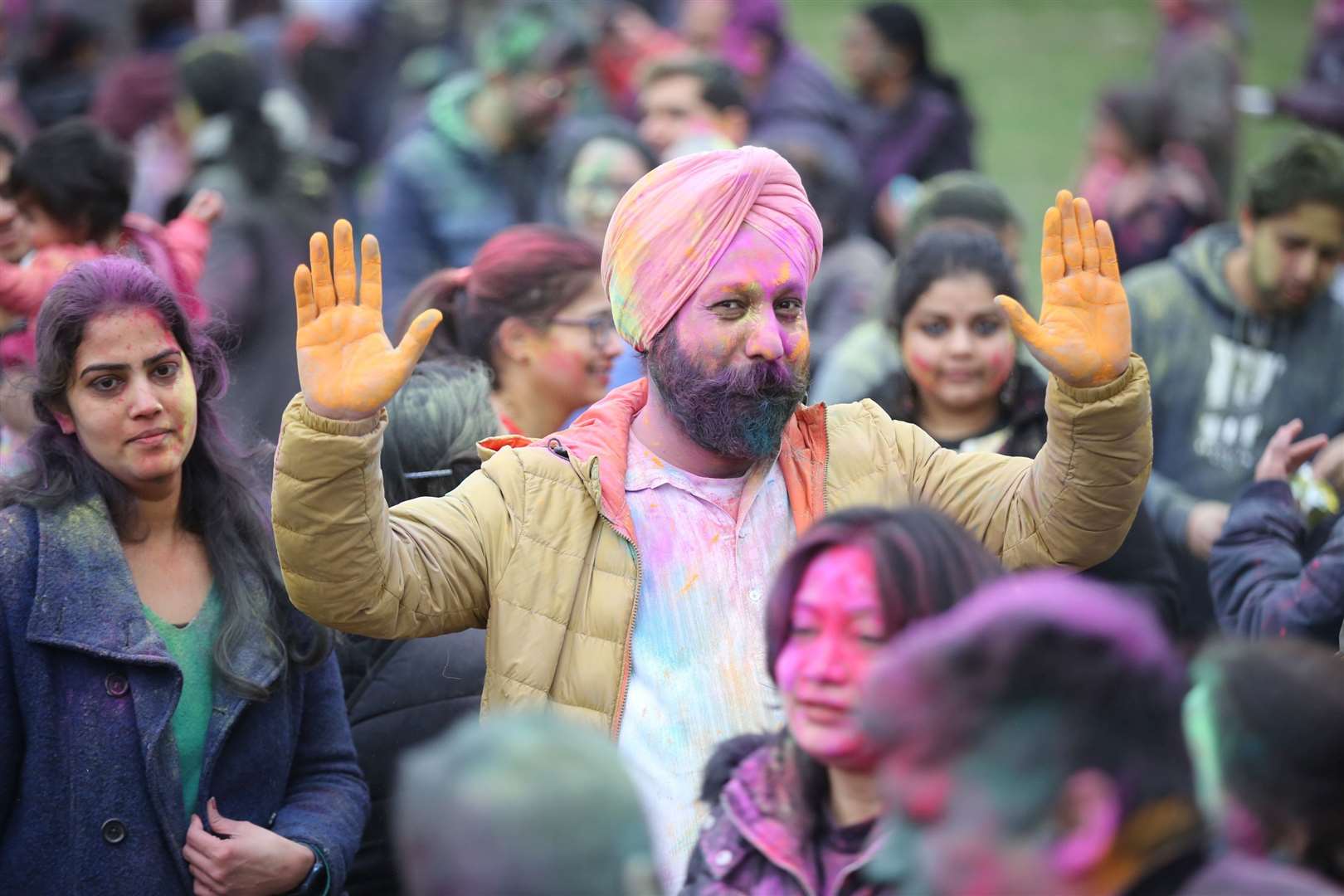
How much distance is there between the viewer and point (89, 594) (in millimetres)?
3383

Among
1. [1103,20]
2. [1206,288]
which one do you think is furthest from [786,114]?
[1103,20]

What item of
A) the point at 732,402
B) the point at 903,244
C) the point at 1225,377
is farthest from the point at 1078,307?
the point at 903,244

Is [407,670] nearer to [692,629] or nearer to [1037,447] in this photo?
[692,629]

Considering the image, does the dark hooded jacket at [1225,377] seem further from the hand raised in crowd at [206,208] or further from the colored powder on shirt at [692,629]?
the hand raised in crowd at [206,208]

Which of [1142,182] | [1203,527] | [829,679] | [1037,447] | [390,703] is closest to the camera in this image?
[829,679]

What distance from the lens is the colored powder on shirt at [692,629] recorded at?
10.4 ft

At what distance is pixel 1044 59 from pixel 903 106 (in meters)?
7.69

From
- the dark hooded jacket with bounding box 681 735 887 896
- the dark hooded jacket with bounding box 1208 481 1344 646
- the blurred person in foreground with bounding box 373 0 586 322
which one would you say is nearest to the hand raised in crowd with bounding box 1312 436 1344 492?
the dark hooded jacket with bounding box 1208 481 1344 646

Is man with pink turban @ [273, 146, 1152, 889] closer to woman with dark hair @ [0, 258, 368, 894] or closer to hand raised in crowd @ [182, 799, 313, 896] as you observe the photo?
woman with dark hair @ [0, 258, 368, 894]

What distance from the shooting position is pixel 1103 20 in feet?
55.6

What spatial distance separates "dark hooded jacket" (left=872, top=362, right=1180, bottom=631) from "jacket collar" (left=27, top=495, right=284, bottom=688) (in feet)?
6.49

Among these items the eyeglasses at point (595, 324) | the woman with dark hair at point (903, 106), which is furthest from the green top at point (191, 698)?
the woman with dark hair at point (903, 106)

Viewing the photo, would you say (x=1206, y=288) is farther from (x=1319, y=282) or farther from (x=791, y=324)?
(x=791, y=324)

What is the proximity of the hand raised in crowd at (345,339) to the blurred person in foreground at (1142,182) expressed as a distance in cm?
564
